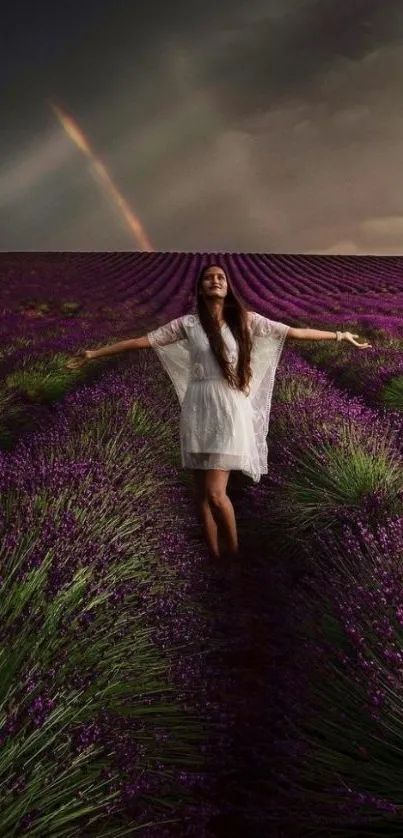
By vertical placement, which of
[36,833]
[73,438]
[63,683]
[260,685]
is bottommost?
[260,685]

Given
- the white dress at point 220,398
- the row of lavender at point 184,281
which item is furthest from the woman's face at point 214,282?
the row of lavender at point 184,281

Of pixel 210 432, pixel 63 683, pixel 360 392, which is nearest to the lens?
pixel 63 683

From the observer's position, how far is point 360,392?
734 cm

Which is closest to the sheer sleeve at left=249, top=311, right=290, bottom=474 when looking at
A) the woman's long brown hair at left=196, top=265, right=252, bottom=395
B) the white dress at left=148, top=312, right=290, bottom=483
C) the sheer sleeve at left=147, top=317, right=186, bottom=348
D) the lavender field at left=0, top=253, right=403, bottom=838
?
the white dress at left=148, top=312, right=290, bottom=483

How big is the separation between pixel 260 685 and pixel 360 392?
16.7 ft

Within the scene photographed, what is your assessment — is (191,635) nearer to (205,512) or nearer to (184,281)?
(205,512)

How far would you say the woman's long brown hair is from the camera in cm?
327

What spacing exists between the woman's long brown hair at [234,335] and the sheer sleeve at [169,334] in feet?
0.44

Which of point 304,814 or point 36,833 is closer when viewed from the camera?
point 36,833

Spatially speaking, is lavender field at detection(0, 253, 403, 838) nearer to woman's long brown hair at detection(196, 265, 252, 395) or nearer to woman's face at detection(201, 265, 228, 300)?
woman's long brown hair at detection(196, 265, 252, 395)

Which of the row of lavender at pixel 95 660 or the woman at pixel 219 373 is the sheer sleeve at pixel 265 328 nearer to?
the woman at pixel 219 373

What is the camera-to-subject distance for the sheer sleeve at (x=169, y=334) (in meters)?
3.44

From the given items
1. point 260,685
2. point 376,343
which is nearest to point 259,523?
point 260,685

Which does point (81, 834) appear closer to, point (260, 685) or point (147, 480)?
point (260, 685)
